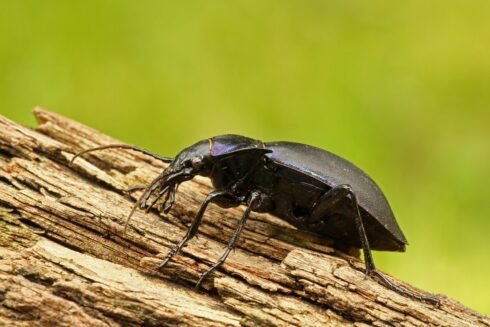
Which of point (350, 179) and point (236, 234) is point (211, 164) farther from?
point (350, 179)

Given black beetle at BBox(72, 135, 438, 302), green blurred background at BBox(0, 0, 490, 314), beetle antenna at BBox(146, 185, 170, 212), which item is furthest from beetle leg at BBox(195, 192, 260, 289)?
green blurred background at BBox(0, 0, 490, 314)

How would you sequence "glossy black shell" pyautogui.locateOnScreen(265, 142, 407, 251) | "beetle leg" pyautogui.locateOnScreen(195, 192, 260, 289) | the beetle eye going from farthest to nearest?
"glossy black shell" pyautogui.locateOnScreen(265, 142, 407, 251), the beetle eye, "beetle leg" pyautogui.locateOnScreen(195, 192, 260, 289)

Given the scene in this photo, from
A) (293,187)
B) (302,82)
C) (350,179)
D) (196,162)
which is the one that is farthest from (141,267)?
(302,82)

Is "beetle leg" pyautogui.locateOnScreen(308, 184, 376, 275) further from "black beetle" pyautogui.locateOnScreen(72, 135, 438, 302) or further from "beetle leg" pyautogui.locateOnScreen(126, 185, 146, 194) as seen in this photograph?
"beetle leg" pyautogui.locateOnScreen(126, 185, 146, 194)

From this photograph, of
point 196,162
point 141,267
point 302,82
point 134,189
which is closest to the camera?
point 141,267

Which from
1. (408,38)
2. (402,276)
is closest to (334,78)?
(408,38)

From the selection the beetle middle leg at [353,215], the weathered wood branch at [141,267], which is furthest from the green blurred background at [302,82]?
the weathered wood branch at [141,267]
